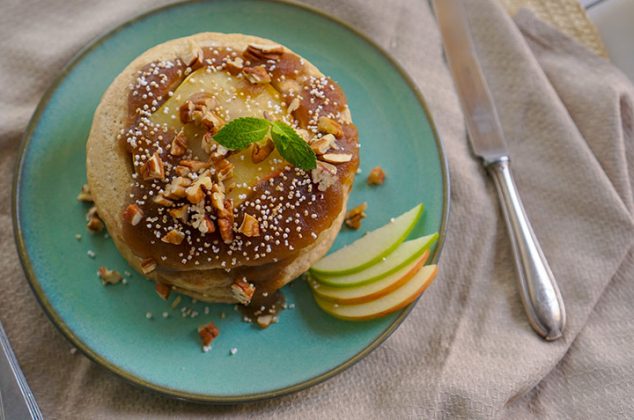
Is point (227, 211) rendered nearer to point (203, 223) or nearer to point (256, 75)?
point (203, 223)

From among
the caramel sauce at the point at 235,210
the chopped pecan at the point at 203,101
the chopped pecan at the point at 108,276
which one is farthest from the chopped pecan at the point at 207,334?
the chopped pecan at the point at 203,101

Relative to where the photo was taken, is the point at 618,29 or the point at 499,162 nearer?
the point at 499,162

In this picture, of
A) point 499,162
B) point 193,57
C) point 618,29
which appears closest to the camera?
point 193,57

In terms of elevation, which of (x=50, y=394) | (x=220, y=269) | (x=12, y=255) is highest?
(x=220, y=269)

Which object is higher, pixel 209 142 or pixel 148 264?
pixel 209 142

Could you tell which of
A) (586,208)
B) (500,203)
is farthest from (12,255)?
(586,208)

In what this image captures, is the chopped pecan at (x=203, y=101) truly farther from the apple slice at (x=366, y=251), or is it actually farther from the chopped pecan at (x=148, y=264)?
the apple slice at (x=366, y=251)

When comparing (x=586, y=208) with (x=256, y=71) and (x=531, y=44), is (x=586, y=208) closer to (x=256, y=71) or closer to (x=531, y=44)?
(x=531, y=44)

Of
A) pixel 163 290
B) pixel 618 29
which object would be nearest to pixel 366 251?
pixel 163 290
